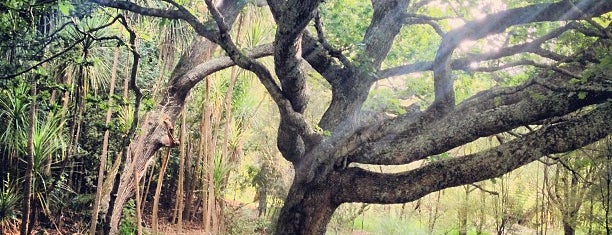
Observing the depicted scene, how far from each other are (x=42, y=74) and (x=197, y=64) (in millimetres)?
3357

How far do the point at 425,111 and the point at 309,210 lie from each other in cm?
117

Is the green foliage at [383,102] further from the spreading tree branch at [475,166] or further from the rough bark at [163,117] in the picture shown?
the rough bark at [163,117]

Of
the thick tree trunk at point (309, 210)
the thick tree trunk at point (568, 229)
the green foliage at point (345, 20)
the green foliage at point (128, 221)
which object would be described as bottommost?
the green foliage at point (128, 221)

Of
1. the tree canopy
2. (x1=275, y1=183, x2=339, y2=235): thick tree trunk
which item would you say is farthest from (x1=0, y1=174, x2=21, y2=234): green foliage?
(x1=275, y1=183, x2=339, y2=235): thick tree trunk

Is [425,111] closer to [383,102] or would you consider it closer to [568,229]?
[383,102]

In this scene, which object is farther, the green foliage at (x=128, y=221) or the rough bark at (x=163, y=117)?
the green foliage at (x=128, y=221)

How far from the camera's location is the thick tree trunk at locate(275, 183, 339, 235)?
402 centimetres

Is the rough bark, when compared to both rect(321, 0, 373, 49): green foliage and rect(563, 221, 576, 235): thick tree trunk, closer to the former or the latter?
rect(321, 0, 373, 49): green foliage

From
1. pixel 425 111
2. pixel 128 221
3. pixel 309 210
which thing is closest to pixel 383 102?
pixel 425 111

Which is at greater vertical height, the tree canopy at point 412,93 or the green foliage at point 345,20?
the green foliage at point 345,20

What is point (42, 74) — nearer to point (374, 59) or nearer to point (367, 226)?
point (374, 59)

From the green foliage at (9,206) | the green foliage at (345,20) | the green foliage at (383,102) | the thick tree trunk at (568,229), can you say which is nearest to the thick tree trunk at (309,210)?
the green foliage at (383,102)

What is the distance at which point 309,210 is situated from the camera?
4043mm

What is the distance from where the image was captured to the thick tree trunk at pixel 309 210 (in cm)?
402
